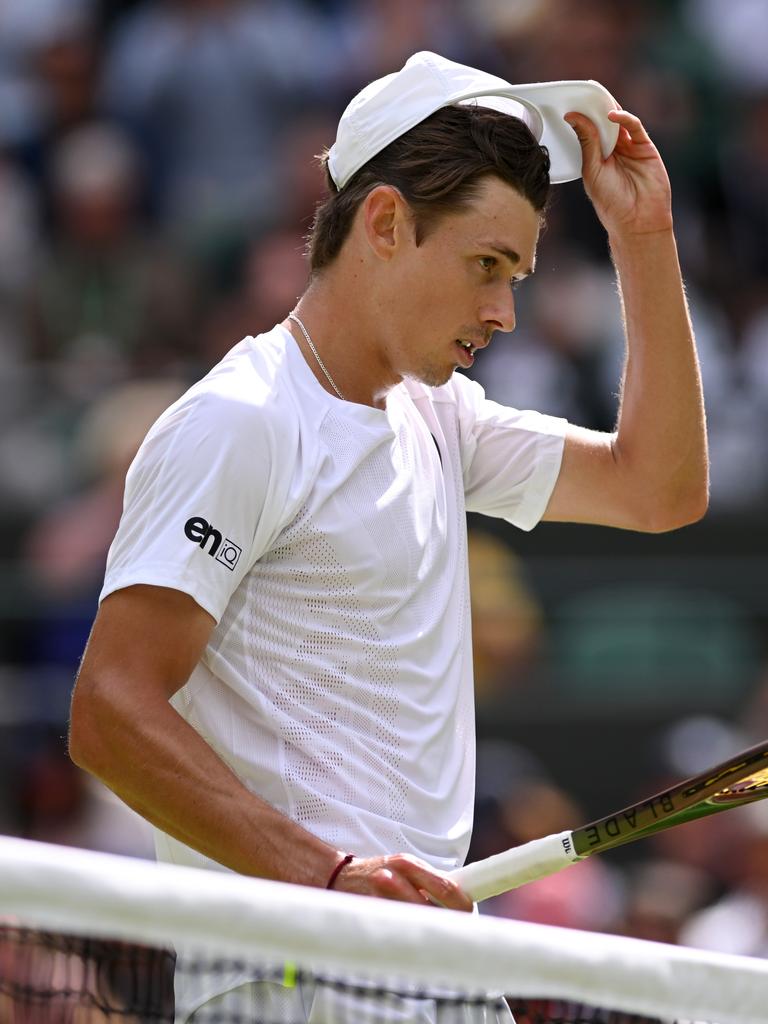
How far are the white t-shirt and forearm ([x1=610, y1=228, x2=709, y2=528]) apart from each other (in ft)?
1.63

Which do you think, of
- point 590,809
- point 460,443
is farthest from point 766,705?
point 460,443

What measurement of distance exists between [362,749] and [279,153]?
600 centimetres

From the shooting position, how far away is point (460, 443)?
10.3ft

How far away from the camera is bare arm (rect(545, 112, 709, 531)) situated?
10.3 ft

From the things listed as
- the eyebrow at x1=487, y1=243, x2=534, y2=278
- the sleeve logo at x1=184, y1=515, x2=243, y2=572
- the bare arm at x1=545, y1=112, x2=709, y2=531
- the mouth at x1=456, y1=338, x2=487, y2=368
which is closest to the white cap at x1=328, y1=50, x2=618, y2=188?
the bare arm at x1=545, y1=112, x2=709, y2=531

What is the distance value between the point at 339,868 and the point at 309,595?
444mm

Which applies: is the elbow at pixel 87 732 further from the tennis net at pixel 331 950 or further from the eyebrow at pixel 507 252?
the eyebrow at pixel 507 252

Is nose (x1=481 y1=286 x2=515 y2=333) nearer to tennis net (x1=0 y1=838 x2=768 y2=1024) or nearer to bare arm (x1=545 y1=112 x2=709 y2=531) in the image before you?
bare arm (x1=545 y1=112 x2=709 y2=531)

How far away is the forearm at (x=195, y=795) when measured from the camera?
238 cm

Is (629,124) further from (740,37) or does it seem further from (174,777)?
(740,37)

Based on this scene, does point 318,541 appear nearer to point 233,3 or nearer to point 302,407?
point 302,407

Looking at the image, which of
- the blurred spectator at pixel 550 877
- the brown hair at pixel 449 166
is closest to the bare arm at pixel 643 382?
the brown hair at pixel 449 166

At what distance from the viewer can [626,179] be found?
10.5 ft

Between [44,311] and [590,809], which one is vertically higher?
[44,311]
